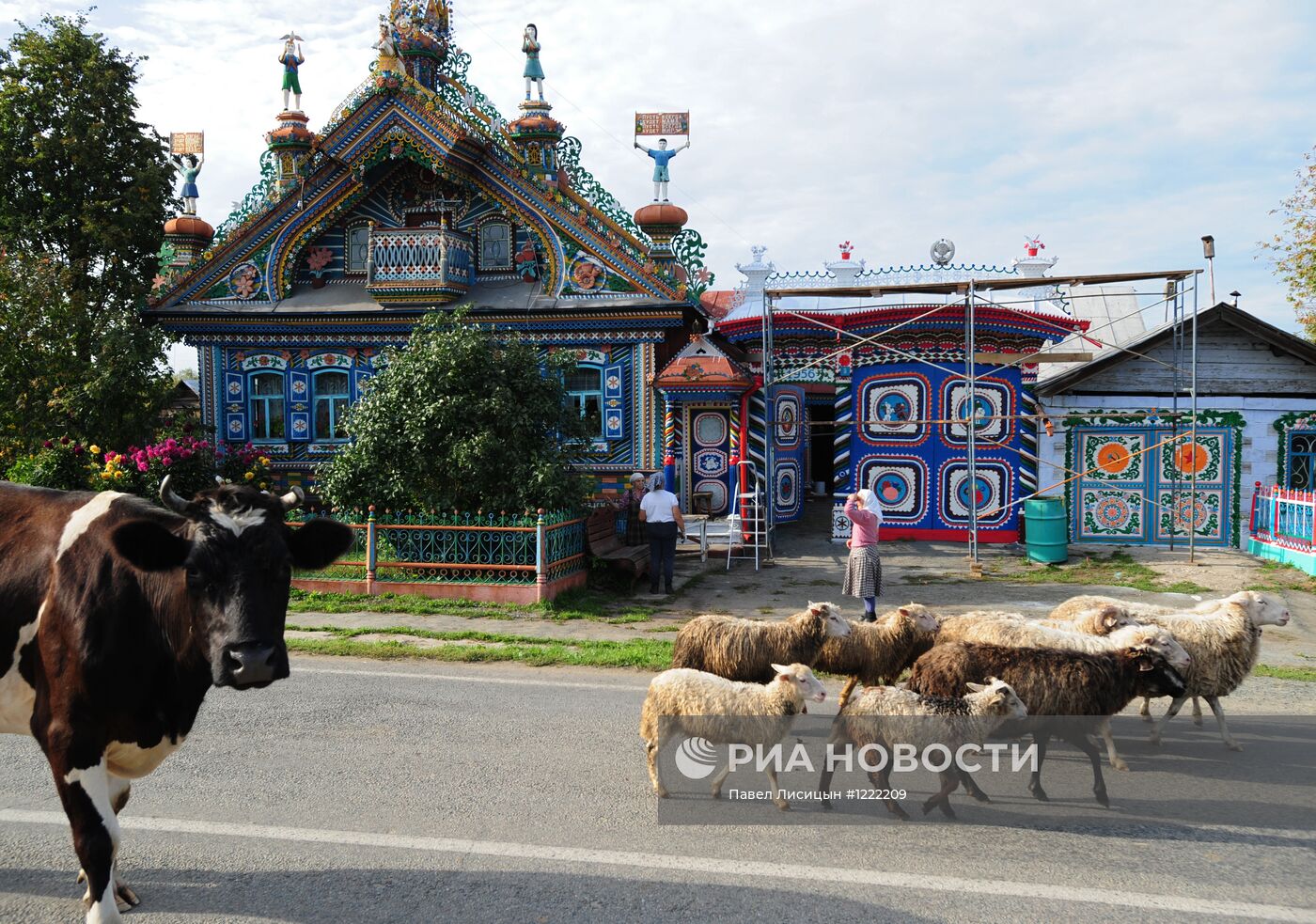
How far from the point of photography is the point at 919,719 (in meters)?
5.82

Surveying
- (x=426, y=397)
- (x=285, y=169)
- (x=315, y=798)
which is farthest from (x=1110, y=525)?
(x=285, y=169)

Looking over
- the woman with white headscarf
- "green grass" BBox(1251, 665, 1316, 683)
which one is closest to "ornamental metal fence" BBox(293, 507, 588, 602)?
the woman with white headscarf

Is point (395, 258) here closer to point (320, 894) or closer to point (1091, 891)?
point (320, 894)

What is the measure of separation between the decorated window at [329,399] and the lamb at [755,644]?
1473 cm

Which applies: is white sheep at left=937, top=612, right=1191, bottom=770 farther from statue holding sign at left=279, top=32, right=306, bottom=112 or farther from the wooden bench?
statue holding sign at left=279, top=32, right=306, bottom=112

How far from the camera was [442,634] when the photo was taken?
35.9 ft

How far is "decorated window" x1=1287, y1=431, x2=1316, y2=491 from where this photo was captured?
1775 cm

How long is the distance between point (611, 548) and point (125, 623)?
35.7 feet

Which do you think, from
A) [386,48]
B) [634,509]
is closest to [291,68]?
[386,48]

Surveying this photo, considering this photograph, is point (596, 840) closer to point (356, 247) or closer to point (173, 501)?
point (173, 501)

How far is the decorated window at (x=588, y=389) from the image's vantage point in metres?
19.2

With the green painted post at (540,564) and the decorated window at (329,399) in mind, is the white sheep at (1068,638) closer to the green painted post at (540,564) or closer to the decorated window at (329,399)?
the green painted post at (540,564)

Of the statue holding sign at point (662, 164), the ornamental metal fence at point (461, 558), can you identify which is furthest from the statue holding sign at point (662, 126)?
the ornamental metal fence at point (461, 558)

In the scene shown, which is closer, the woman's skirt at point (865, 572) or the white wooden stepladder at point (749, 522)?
the woman's skirt at point (865, 572)
